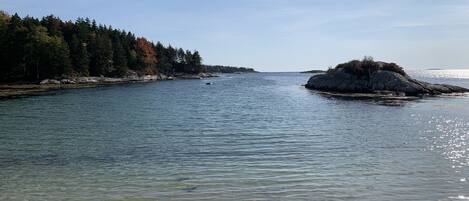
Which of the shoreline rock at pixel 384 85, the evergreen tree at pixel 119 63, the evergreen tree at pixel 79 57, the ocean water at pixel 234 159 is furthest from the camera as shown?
the evergreen tree at pixel 119 63

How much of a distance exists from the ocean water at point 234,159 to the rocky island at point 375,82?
36.5 meters

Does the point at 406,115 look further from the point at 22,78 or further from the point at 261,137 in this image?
the point at 22,78

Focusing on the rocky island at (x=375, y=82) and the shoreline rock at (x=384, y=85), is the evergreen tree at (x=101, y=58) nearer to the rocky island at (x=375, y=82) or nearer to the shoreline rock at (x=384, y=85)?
the rocky island at (x=375, y=82)

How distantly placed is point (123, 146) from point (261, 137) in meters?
8.03

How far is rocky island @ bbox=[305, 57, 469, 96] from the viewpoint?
73.6 meters

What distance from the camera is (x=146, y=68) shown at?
175 meters

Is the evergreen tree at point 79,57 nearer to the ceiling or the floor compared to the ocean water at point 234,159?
nearer to the ceiling

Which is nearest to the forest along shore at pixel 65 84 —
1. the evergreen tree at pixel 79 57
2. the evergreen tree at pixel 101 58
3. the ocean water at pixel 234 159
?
the evergreen tree at pixel 79 57

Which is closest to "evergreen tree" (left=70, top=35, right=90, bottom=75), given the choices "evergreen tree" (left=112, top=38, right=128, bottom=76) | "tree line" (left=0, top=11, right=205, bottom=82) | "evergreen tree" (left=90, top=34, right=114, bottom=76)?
"tree line" (left=0, top=11, right=205, bottom=82)

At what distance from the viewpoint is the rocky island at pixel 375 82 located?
242 ft

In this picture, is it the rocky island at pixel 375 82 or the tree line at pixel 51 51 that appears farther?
the tree line at pixel 51 51

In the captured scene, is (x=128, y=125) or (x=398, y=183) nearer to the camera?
(x=398, y=183)

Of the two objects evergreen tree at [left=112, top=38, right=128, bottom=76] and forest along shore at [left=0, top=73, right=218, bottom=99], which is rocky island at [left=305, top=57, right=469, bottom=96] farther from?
evergreen tree at [left=112, top=38, right=128, bottom=76]

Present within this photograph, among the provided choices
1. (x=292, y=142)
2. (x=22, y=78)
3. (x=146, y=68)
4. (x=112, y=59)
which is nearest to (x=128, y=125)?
(x=292, y=142)
